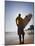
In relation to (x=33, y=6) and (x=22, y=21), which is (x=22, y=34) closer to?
(x=22, y=21)

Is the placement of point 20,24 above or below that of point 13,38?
above

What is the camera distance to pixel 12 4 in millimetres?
1118

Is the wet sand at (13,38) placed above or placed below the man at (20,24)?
below

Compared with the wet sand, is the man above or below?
above

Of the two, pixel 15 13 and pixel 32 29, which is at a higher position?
pixel 15 13

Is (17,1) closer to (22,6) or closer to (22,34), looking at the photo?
(22,6)

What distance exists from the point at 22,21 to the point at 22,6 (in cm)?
17

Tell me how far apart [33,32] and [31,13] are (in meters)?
0.22

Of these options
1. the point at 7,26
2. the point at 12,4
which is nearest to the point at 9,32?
the point at 7,26

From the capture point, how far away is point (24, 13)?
1125mm

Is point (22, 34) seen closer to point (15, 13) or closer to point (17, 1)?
point (15, 13)

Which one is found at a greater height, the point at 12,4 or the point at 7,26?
the point at 12,4

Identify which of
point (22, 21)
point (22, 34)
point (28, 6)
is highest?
point (28, 6)

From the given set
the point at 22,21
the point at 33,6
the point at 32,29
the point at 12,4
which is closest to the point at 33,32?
the point at 32,29
